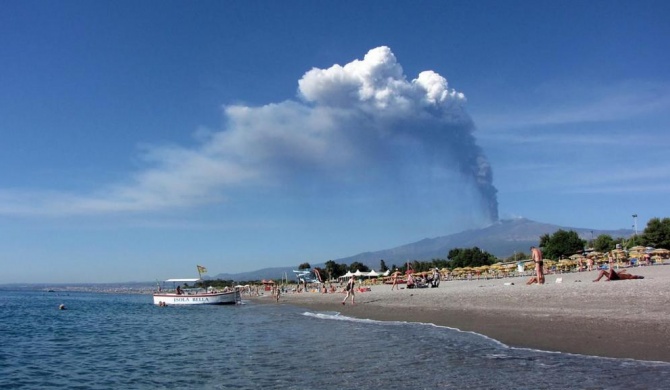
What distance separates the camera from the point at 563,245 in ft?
233

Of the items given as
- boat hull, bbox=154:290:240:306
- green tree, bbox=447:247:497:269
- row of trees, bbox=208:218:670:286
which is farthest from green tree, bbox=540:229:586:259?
boat hull, bbox=154:290:240:306

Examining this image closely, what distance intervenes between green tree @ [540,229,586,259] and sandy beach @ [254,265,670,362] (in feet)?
164

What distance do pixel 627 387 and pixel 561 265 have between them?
153 ft

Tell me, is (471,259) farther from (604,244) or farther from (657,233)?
(657,233)

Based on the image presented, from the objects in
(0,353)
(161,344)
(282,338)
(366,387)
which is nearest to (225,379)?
(366,387)

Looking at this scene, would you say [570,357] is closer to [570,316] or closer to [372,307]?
[570,316]

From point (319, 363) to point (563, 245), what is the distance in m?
66.3

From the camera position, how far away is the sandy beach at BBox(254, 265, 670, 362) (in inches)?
476

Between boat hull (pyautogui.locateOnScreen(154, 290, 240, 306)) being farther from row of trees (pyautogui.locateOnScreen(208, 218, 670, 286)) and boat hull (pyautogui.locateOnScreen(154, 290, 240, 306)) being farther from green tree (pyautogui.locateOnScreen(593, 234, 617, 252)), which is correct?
green tree (pyautogui.locateOnScreen(593, 234, 617, 252))

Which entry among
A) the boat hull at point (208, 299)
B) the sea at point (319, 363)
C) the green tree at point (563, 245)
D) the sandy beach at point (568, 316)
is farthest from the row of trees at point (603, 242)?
the sea at point (319, 363)

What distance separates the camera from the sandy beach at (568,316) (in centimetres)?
1209

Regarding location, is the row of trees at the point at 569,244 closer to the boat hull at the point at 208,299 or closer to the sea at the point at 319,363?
the boat hull at the point at 208,299

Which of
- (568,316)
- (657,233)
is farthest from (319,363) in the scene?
(657,233)

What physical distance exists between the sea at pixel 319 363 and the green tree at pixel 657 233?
5456 centimetres
